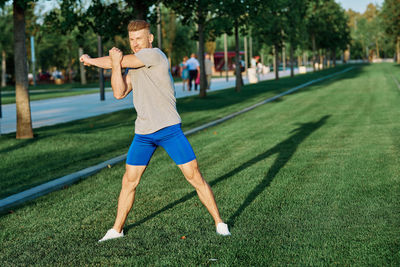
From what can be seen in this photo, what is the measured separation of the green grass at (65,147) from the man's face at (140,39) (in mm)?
3508

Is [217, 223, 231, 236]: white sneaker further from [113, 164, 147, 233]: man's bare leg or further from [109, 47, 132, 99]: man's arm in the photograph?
[109, 47, 132, 99]: man's arm

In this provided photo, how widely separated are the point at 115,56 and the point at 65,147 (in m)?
7.05

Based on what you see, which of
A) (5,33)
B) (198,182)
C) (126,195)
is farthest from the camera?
(5,33)

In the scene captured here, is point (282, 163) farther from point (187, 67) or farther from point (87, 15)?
point (187, 67)

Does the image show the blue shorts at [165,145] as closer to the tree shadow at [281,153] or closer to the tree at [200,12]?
the tree shadow at [281,153]

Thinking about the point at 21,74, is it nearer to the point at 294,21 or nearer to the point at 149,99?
the point at 149,99

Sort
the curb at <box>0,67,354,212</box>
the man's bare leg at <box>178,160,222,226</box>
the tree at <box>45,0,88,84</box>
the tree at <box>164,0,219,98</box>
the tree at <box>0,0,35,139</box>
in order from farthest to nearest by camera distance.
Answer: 1. the tree at <box>164,0,219,98</box>
2. the tree at <box>45,0,88,84</box>
3. the tree at <box>0,0,35,139</box>
4. the curb at <box>0,67,354,212</box>
5. the man's bare leg at <box>178,160,222,226</box>

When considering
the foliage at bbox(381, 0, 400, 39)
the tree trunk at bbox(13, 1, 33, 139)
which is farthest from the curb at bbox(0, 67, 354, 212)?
the foliage at bbox(381, 0, 400, 39)

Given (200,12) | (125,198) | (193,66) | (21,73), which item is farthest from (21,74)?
(193,66)

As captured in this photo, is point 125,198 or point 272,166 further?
point 272,166

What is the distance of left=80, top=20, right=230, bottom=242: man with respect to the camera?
4.46 meters

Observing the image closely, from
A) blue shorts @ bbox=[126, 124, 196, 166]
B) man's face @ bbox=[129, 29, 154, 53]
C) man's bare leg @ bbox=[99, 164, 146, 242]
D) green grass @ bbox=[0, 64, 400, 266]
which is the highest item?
man's face @ bbox=[129, 29, 154, 53]

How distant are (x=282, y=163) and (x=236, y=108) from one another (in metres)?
10.7

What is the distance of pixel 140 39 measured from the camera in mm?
4574
